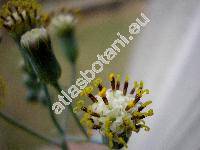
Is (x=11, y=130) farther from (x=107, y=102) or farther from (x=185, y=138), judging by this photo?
(x=107, y=102)

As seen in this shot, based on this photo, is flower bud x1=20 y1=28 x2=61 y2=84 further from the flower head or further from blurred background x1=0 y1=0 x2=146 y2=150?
blurred background x1=0 y1=0 x2=146 y2=150

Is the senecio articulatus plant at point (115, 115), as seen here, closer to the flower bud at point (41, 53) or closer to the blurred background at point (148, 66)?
the flower bud at point (41, 53)

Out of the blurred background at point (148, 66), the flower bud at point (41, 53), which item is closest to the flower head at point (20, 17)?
the flower bud at point (41, 53)

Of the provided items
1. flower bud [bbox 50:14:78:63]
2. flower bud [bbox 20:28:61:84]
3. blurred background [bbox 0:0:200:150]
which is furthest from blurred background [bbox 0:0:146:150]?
flower bud [bbox 20:28:61:84]

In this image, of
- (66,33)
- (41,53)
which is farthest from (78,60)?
(41,53)

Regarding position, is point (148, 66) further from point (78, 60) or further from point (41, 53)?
point (41, 53)
